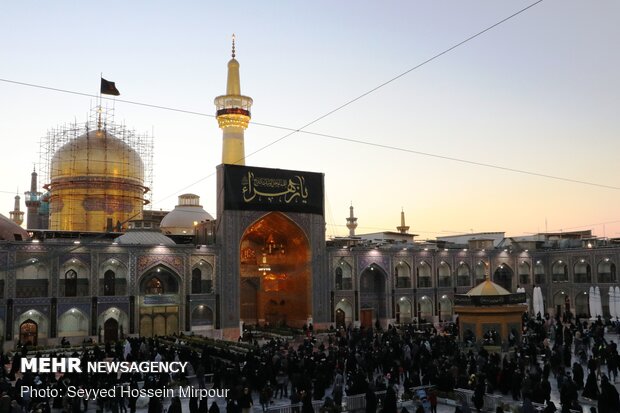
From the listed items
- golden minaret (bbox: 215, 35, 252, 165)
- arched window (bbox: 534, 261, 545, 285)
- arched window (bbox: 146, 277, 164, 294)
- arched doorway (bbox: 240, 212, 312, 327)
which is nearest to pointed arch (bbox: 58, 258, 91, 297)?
arched window (bbox: 146, 277, 164, 294)

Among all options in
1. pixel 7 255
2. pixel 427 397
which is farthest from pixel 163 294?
pixel 427 397

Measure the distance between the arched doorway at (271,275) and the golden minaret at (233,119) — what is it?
29.6ft

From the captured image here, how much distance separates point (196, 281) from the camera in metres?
32.7

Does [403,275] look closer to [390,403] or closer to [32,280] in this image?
[32,280]

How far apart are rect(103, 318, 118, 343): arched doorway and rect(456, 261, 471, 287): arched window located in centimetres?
2458

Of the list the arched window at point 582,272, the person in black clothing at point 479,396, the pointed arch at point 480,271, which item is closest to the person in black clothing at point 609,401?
the person in black clothing at point 479,396

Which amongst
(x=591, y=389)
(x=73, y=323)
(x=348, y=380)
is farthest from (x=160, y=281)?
(x=591, y=389)

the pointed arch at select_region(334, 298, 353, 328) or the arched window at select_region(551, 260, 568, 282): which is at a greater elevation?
the arched window at select_region(551, 260, 568, 282)

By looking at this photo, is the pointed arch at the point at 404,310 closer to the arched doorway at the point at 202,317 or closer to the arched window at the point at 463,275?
the arched window at the point at 463,275

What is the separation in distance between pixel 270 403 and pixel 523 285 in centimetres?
3585

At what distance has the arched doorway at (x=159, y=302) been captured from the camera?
102 ft

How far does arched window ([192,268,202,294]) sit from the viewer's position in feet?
107

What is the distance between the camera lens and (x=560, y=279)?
152 feet

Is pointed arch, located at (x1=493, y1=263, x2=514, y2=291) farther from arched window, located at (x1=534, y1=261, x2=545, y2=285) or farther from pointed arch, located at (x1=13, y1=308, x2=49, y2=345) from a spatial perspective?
pointed arch, located at (x1=13, y1=308, x2=49, y2=345)
